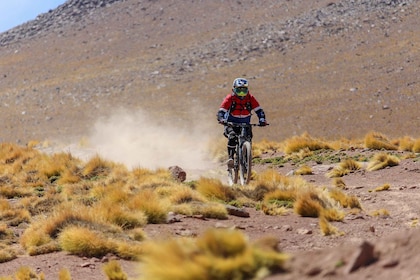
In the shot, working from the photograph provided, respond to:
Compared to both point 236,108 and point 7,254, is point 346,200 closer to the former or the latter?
point 236,108

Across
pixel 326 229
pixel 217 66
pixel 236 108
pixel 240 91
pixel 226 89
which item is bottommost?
pixel 326 229

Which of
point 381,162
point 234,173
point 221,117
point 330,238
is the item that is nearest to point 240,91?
point 221,117

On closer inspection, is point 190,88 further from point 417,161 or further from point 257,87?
point 417,161

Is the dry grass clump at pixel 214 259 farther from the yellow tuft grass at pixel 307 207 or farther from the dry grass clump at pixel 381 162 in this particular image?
the dry grass clump at pixel 381 162

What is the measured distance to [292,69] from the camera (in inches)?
2215

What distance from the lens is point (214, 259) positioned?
401 centimetres

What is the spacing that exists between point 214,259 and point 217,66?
2258 inches

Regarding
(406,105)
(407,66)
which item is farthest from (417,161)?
(407,66)

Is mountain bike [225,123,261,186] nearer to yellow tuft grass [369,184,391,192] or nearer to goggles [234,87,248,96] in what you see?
goggles [234,87,248,96]

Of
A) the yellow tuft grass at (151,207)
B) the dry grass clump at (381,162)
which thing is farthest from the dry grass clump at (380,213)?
the dry grass clump at (381,162)

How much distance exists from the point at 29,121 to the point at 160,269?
52.4 m

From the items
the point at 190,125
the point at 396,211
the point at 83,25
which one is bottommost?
the point at 396,211

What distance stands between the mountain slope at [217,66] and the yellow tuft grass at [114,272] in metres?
31.2

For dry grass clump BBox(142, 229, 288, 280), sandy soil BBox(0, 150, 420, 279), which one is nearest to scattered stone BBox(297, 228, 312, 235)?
sandy soil BBox(0, 150, 420, 279)
